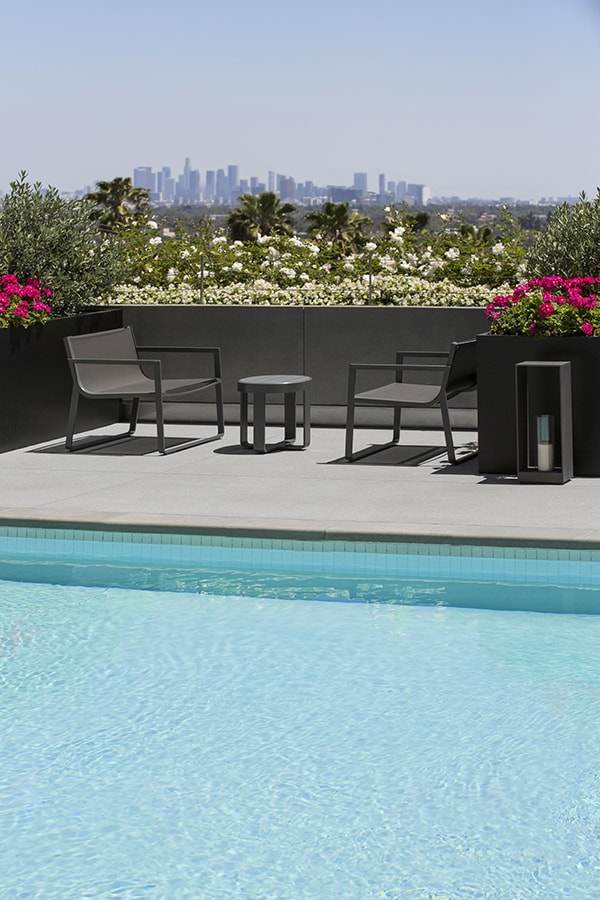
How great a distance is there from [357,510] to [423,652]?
1692mm

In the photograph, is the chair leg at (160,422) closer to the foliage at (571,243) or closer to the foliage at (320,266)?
the foliage at (320,266)

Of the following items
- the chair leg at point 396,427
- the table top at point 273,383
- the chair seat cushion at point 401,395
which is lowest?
the chair leg at point 396,427

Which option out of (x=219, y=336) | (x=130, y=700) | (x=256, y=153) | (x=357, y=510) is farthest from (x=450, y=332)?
(x=256, y=153)

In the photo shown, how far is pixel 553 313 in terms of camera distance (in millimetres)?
8539

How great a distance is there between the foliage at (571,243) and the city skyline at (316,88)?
66.3 meters

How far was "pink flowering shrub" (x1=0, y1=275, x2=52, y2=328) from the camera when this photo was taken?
32.9ft

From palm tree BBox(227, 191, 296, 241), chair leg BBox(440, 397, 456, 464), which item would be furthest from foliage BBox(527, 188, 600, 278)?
palm tree BBox(227, 191, 296, 241)

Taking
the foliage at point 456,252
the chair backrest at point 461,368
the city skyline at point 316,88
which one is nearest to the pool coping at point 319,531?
the chair backrest at point 461,368

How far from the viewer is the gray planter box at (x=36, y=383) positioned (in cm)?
995

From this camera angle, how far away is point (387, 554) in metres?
6.89

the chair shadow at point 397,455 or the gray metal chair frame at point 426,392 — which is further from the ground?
the gray metal chair frame at point 426,392

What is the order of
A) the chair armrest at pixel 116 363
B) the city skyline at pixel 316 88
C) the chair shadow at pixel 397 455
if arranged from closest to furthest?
the chair shadow at pixel 397 455 < the chair armrest at pixel 116 363 < the city skyline at pixel 316 88

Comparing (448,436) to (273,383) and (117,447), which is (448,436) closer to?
A: (273,383)

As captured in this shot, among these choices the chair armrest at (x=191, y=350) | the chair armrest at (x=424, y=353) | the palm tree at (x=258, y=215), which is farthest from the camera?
the palm tree at (x=258, y=215)
